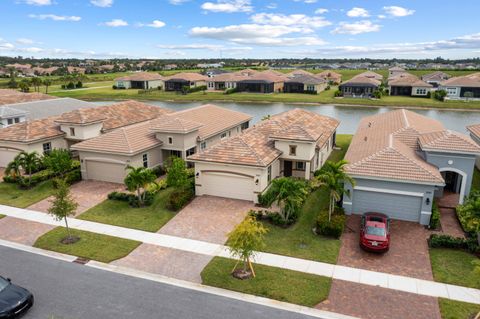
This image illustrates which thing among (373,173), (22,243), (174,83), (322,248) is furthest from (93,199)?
(174,83)

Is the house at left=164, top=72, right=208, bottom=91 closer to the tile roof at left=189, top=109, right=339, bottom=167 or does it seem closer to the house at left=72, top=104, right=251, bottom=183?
the house at left=72, top=104, right=251, bottom=183

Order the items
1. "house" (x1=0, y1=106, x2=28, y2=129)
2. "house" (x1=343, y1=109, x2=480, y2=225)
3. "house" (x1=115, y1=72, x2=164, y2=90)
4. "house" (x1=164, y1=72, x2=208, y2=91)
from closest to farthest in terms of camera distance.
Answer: "house" (x1=343, y1=109, x2=480, y2=225) → "house" (x1=0, y1=106, x2=28, y2=129) → "house" (x1=164, y1=72, x2=208, y2=91) → "house" (x1=115, y1=72, x2=164, y2=90)

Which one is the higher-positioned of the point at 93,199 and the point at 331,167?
the point at 331,167

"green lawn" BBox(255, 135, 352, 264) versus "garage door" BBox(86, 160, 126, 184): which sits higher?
"garage door" BBox(86, 160, 126, 184)

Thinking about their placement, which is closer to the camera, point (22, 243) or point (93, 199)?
point (22, 243)

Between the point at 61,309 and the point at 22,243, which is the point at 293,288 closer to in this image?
the point at 61,309

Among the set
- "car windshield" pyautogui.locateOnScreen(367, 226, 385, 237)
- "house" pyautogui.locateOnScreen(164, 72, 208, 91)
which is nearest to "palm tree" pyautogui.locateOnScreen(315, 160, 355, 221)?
"car windshield" pyautogui.locateOnScreen(367, 226, 385, 237)
